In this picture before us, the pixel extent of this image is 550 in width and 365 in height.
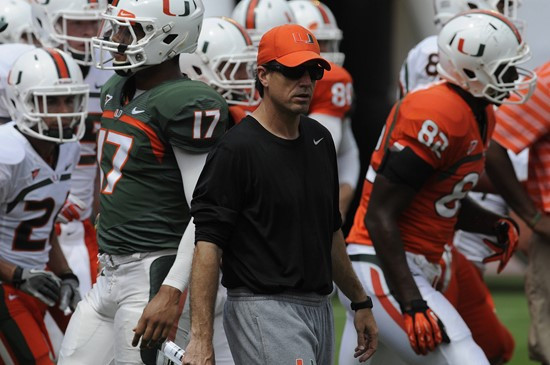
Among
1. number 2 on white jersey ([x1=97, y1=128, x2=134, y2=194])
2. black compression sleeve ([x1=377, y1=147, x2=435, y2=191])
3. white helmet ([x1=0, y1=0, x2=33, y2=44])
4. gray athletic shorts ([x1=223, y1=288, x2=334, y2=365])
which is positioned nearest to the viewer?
gray athletic shorts ([x1=223, y1=288, x2=334, y2=365])

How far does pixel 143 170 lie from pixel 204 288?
28.8 inches

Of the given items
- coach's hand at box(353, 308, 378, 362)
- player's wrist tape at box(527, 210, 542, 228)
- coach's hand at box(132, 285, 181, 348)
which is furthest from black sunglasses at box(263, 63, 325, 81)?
player's wrist tape at box(527, 210, 542, 228)

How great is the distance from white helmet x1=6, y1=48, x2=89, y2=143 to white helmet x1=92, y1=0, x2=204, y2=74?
3.41ft

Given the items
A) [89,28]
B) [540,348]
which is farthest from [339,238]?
[89,28]

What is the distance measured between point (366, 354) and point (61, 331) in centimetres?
229

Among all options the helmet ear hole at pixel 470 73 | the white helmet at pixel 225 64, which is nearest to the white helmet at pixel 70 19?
the white helmet at pixel 225 64

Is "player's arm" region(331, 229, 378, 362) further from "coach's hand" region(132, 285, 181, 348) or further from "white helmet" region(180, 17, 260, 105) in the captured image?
"white helmet" region(180, 17, 260, 105)

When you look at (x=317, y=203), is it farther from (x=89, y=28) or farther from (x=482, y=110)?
(x=89, y=28)

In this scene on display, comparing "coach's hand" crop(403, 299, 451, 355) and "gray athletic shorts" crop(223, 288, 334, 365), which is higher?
"gray athletic shorts" crop(223, 288, 334, 365)

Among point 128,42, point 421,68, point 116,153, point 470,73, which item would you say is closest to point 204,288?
point 116,153

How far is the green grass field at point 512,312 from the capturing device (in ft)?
27.7

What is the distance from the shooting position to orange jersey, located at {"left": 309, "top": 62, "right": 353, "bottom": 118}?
299 inches

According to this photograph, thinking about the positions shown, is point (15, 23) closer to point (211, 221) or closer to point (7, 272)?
point (7, 272)

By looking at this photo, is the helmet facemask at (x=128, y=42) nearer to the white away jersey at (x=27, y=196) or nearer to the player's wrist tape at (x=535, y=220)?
the white away jersey at (x=27, y=196)
